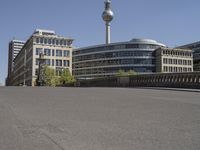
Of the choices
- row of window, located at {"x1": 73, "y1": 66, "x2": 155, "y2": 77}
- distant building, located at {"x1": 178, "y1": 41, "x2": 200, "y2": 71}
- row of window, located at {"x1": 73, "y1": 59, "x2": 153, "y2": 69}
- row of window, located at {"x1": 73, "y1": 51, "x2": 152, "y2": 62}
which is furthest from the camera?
distant building, located at {"x1": 178, "y1": 41, "x2": 200, "y2": 71}

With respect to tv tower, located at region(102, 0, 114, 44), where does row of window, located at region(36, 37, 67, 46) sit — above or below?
below

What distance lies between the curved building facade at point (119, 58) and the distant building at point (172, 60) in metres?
3.94

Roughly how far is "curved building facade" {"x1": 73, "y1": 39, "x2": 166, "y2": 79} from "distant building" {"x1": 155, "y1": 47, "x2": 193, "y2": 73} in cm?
394

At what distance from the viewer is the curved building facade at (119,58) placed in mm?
128500

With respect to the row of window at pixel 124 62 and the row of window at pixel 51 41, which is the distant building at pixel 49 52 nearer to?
the row of window at pixel 51 41

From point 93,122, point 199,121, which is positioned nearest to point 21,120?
point 93,122

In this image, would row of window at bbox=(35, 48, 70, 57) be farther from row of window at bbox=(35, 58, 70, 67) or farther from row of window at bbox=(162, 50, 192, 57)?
row of window at bbox=(162, 50, 192, 57)

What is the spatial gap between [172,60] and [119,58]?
22.6m

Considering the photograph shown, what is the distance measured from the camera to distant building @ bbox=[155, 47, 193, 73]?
127m

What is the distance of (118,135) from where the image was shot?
6.31 metres

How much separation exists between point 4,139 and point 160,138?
118 inches

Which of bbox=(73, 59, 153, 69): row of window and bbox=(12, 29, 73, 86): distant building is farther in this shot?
→ bbox=(73, 59, 153, 69): row of window

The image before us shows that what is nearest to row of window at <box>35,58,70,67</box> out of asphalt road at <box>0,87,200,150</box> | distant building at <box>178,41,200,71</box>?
distant building at <box>178,41,200,71</box>

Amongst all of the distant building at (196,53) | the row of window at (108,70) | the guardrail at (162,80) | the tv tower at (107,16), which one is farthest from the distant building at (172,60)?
the guardrail at (162,80)
